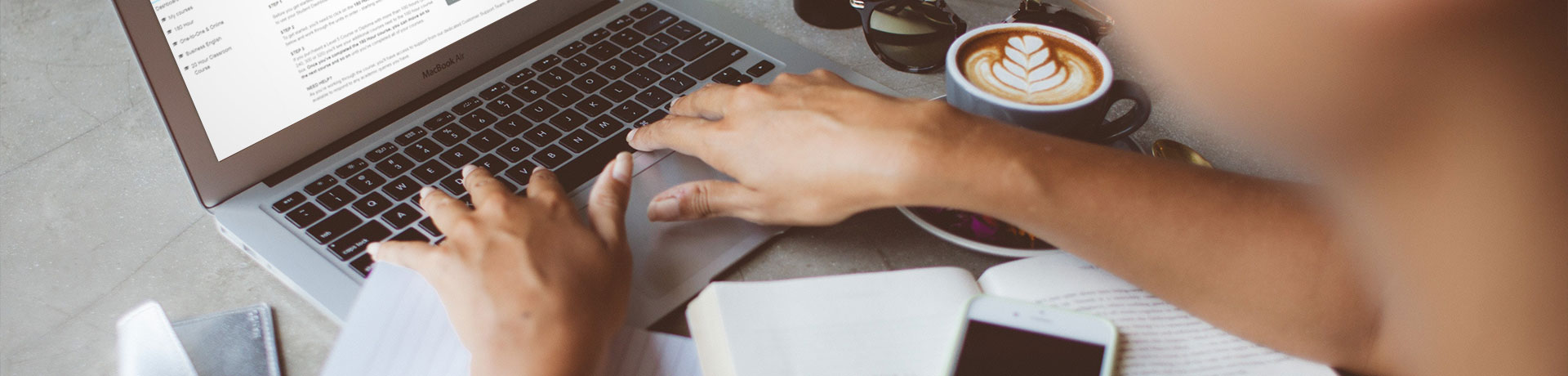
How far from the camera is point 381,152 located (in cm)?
72

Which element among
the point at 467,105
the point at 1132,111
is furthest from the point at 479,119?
the point at 1132,111

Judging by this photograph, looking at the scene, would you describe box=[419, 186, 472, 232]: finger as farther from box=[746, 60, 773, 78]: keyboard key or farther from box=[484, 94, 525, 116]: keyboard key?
box=[746, 60, 773, 78]: keyboard key

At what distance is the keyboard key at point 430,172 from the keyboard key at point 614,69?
0.17 metres

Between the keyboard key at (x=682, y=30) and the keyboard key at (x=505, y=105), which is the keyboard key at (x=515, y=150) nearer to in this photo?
the keyboard key at (x=505, y=105)

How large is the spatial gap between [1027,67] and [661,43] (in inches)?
13.5

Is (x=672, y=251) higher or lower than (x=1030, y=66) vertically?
lower

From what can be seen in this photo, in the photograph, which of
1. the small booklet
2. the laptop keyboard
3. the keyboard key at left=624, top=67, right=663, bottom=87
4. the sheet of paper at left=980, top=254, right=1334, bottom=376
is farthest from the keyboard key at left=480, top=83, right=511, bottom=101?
the sheet of paper at left=980, top=254, right=1334, bottom=376

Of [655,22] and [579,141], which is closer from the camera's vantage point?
[579,141]

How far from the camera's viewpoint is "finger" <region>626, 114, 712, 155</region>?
68 cm

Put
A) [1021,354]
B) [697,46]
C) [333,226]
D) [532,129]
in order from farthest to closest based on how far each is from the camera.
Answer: [697,46]
[532,129]
[333,226]
[1021,354]

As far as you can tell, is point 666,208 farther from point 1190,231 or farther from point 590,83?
point 1190,231

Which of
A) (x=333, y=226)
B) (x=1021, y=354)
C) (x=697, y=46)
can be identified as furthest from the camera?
(x=697, y=46)

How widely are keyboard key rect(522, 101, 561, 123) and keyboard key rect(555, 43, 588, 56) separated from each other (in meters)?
0.08

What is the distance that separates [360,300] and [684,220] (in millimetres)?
213
